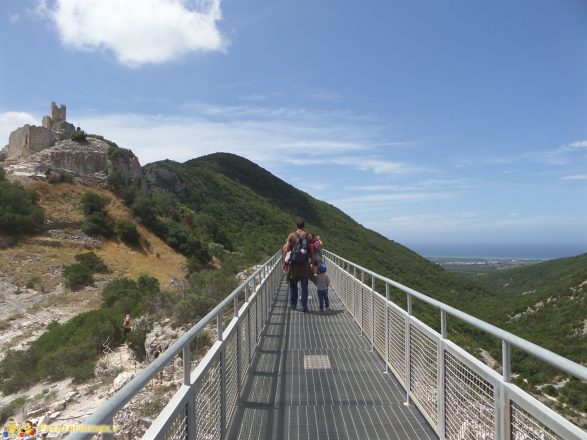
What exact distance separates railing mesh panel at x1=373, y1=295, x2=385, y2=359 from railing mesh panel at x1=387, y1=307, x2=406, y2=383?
471mm

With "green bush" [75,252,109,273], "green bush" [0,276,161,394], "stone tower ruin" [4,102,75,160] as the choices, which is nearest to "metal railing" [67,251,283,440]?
"green bush" [0,276,161,394]

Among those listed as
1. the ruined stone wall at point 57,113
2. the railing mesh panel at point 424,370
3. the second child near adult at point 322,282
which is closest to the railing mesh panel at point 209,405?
the railing mesh panel at point 424,370

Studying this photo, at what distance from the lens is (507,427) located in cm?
275

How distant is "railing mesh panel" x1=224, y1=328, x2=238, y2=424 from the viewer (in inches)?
174

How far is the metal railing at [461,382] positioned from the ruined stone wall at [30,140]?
54.0 m

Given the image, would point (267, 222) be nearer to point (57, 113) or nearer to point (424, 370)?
point (57, 113)

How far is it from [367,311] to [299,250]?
7.46ft

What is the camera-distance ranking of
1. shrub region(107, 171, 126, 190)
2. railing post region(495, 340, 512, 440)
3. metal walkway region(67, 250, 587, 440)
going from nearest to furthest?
1. metal walkway region(67, 250, 587, 440)
2. railing post region(495, 340, 512, 440)
3. shrub region(107, 171, 126, 190)

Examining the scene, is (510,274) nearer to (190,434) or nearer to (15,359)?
(15,359)

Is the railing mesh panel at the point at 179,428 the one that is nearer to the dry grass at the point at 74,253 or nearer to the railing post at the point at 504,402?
the railing post at the point at 504,402

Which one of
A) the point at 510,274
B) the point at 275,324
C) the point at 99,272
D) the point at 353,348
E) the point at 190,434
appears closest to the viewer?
the point at 190,434

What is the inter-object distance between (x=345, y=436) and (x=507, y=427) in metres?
1.85

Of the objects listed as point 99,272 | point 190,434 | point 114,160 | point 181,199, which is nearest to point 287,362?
point 190,434

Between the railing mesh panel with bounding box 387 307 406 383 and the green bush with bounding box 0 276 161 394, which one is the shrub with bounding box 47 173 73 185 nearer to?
the green bush with bounding box 0 276 161 394
